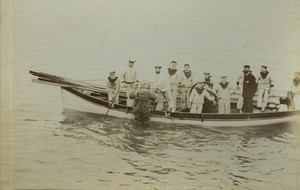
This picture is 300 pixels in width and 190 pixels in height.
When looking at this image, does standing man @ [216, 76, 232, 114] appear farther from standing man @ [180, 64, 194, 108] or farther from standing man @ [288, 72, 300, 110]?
standing man @ [288, 72, 300, 110]

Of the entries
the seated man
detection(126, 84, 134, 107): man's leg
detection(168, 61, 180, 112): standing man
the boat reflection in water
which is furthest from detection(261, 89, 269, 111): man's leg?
detection(126, 84, 134, 107): man's leg

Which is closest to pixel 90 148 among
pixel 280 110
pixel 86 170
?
pixel 86 170

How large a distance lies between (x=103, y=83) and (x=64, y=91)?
0.76 feet

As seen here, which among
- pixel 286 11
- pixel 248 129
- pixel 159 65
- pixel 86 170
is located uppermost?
pixel 286 11

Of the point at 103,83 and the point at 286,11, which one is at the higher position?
the point at 286,11

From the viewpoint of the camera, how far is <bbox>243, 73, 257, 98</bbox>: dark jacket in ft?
7.43

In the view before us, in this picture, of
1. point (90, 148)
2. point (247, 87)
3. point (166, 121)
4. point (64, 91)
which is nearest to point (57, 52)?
point (64, 91)

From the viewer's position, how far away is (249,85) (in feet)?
7.45

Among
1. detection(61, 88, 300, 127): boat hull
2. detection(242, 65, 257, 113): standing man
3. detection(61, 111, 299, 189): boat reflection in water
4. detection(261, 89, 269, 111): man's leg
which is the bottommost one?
detection(61, 111, 299, 189): boat reflection in water

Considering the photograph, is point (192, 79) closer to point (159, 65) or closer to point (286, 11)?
point (159, 65)

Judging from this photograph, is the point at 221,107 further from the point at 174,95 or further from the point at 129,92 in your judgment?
the point at 129,92

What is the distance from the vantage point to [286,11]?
225 centimetres

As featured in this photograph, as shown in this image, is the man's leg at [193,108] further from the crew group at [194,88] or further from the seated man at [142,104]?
the seated man at [142,104]

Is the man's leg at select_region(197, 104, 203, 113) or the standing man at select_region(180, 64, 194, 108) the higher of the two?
Result: the standing man at select_region(180, 64, 194, 108)
